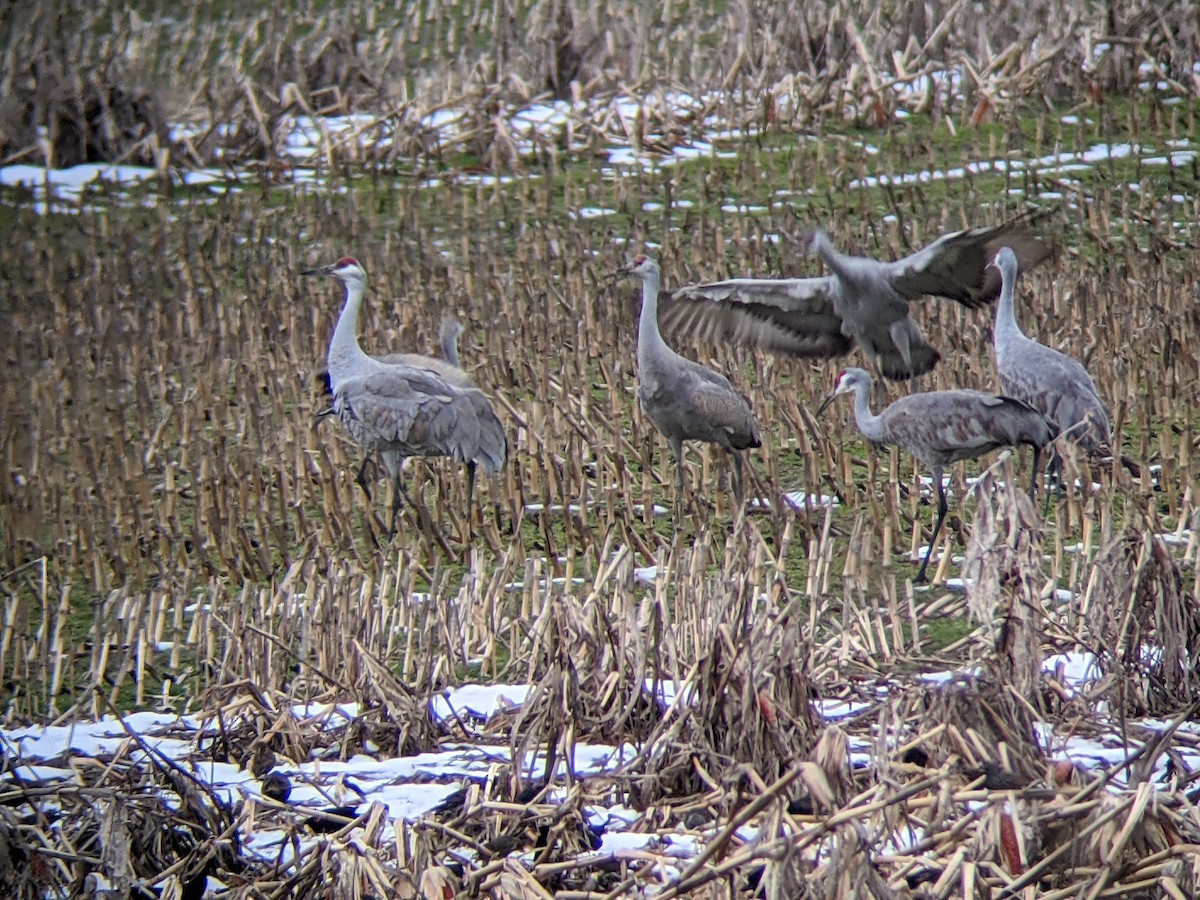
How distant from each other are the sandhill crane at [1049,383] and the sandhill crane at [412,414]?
1.96 m

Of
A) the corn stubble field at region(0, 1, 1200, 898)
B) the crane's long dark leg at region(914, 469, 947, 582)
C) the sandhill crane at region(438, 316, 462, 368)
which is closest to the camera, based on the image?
the corn stubble field at region(0, 1, 1200, 898)

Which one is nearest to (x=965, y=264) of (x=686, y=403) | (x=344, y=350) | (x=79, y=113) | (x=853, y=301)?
(x=853, y=301)

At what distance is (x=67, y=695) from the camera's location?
17.6ft

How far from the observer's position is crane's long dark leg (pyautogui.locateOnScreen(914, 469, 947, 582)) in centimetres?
587

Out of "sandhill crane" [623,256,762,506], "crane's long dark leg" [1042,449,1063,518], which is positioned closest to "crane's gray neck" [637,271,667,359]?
Result: "sandhill crane" [623,256,762,506]

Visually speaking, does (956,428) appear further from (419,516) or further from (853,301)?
(419,516)

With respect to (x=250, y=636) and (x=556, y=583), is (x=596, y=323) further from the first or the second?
(x=250, y=636)

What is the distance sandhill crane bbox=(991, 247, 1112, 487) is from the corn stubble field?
12.3 inches

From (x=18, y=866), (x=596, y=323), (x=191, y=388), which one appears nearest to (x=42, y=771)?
(x=18, y=866)

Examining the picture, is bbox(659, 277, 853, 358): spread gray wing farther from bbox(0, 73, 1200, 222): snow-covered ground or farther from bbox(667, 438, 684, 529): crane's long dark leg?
bbox(0, 73, 1200, 222): snow-covered ground

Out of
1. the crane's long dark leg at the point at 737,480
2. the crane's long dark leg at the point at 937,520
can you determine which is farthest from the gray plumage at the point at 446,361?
the crane's long dark leg at the point at 937,520

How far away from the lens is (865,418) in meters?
6.61

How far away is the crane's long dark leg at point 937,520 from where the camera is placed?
587 centimetres

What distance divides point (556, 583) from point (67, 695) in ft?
5.36
